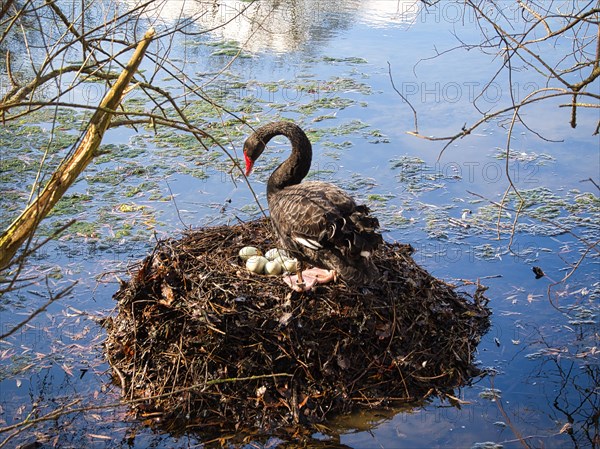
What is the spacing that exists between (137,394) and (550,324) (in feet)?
9.18

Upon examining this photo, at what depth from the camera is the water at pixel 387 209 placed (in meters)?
4.46

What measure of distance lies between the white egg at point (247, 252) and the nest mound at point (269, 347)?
238 mm

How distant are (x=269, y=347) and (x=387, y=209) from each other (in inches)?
95.5

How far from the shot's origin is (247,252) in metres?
5.14

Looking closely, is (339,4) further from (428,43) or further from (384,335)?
(384,335)

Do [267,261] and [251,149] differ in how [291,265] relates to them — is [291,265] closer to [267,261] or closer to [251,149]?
[267,261]

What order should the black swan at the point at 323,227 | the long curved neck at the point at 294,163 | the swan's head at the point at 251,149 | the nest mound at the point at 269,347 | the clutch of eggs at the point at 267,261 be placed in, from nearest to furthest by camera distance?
the nest mound at the point at 269,347
the black swan at the point at 323,227
the clutch of eggs at the point at 267,261
the long curved neck at the point at 294,163
the swan's head at the point at 251,149

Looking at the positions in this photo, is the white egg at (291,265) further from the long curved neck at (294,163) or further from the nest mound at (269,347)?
the long curved neck at (294,163)

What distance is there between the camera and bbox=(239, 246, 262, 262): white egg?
5.12 metres

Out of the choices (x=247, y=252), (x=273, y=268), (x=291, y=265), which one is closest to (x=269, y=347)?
(x=273, y=268)

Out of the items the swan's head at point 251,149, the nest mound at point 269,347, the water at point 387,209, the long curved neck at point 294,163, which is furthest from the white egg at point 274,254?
the water at point 387,209

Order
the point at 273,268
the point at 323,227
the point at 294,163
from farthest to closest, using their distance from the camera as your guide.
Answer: the point at 294,163, the point at 273,268, the point at 323,227

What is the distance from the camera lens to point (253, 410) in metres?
4.36

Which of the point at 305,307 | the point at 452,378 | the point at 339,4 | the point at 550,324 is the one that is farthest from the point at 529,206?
the point at 339,4
